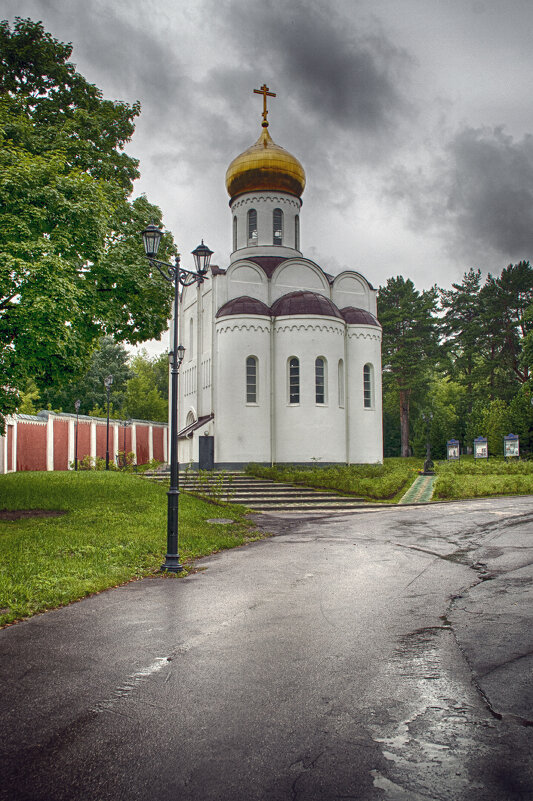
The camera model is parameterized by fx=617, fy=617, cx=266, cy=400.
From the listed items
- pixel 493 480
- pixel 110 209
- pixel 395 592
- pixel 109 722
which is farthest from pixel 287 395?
pixel 109 722

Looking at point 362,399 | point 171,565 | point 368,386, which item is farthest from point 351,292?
point 171,565

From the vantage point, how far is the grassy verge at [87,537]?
736cm

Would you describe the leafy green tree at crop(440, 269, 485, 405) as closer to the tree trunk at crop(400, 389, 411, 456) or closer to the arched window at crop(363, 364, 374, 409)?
the tree trunk at crop(400, 389, 411, 456)

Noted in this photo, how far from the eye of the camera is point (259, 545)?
11.3m

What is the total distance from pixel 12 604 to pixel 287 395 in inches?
857

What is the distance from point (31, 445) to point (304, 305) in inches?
567

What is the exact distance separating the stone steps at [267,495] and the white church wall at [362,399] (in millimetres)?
6986

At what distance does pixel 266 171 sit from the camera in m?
30.8

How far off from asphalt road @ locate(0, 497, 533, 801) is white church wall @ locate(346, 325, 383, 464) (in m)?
21.1

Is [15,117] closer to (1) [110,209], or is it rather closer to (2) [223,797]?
(1) [110,209]

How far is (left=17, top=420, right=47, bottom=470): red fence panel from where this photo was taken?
28.3 m

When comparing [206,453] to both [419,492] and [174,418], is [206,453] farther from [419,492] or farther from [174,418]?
[174,418]

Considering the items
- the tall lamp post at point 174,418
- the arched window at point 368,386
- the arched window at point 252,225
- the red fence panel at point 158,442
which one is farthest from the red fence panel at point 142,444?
the tall lamp post at point 174,418

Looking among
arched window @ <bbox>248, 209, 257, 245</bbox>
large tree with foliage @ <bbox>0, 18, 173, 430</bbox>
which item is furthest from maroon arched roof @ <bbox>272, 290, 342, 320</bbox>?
large tree with foliage @ <bbox>0, 18, 173, 430</bbox>
